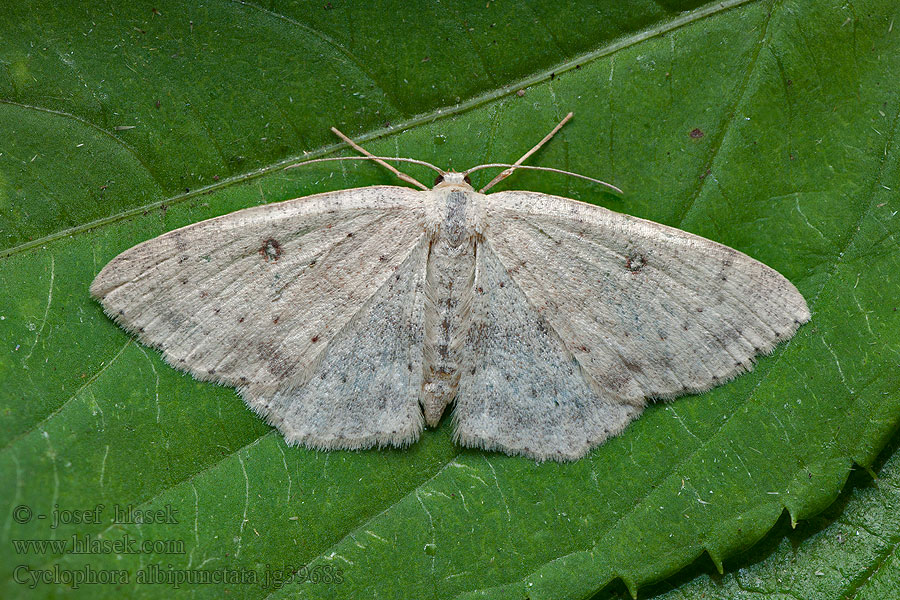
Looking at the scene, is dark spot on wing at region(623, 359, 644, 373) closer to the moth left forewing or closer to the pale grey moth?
the pale grey moth

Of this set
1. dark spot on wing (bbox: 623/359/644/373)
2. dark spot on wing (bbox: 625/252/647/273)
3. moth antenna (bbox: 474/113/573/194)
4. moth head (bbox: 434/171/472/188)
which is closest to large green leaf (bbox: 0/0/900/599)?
moth antenna (bbox: 474/113/573/194)

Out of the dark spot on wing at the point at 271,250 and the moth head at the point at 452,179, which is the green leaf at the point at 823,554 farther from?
the dark spot on wing at the point at 271,250

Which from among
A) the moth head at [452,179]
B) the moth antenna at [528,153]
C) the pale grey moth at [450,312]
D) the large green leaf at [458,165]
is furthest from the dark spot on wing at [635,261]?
the moth head at [452,179]

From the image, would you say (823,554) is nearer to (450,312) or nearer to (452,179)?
(450,312)

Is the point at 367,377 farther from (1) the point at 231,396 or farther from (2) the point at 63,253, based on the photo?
(2) the point at 63,253

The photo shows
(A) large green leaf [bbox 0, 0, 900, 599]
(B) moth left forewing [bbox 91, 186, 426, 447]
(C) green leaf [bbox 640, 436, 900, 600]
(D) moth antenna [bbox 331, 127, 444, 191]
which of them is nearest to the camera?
(B) moth left forewing [bbox 91, 186, 426, 447]

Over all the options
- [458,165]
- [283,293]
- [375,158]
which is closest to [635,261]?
[458,165]
